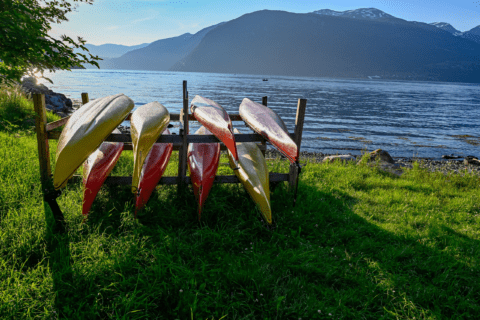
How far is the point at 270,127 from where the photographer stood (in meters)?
4.20

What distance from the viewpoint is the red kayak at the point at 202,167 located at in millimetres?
3855

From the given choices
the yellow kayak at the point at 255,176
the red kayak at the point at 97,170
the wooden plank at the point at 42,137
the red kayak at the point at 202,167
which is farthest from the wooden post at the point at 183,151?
the wooden plank at the point at 42,137

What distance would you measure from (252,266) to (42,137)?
3675 mm

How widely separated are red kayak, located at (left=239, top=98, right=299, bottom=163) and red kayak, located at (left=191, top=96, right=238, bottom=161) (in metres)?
0.47

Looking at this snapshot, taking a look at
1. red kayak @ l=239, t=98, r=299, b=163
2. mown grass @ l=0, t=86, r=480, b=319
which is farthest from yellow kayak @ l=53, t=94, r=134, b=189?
red kayak @ l=239, t=98, r=299, b=163

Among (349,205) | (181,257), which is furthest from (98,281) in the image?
(349,205)

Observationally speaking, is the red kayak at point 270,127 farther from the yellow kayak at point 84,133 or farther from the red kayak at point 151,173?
the yellow kayak at point 84,133

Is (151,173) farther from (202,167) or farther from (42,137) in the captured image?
(42,137)

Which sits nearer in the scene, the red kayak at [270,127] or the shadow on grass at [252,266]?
the shadow on grass at [252,266]

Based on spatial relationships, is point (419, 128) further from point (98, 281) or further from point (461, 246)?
point (98, 281)

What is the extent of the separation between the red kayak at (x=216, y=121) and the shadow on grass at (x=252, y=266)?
941mm

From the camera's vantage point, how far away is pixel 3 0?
8.24 ft

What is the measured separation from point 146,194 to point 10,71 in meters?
2.06

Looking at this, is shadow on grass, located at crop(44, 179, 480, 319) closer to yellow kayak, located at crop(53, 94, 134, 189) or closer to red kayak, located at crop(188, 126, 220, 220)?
red kayak, located at crop(188, 126, 220, 220)
